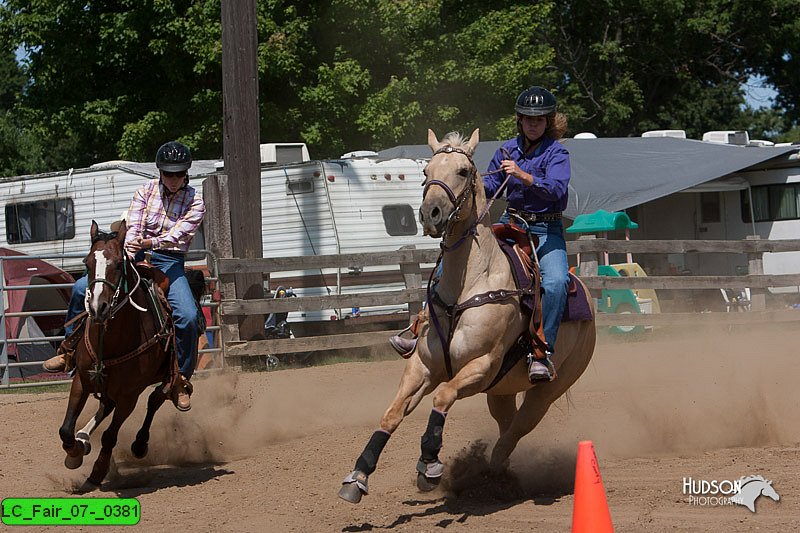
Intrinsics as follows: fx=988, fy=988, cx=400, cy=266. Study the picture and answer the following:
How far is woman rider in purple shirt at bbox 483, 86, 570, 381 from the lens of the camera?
688cm

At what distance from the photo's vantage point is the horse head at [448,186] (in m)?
5.80

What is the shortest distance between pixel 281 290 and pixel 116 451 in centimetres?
810

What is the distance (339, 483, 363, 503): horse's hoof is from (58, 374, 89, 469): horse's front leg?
246 cm

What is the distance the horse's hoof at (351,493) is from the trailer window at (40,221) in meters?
15.1

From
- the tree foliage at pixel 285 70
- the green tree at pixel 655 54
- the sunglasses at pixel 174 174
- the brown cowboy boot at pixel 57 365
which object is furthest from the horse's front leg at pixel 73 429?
the green tree at pixel 655 54

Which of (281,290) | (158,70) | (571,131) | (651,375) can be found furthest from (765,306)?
(571,131)

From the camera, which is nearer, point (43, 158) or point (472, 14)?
point (472, 14)

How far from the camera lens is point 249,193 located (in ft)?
45.5

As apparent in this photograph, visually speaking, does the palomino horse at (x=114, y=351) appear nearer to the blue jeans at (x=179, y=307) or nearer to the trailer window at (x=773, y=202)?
the blue jeans at (x=179, y=307)

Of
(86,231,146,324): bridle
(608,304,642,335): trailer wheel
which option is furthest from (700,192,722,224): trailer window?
(86,231,146,324): bridle

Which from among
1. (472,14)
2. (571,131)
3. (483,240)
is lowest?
(483,240)

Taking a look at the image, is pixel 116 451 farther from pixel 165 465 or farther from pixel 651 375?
pixel 651 375

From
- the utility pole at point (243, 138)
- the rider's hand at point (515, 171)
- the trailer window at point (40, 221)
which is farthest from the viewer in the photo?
the trailer window at point (40, 221)

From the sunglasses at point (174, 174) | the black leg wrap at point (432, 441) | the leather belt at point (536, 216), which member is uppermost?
the sunglasses at point (174, 174)
